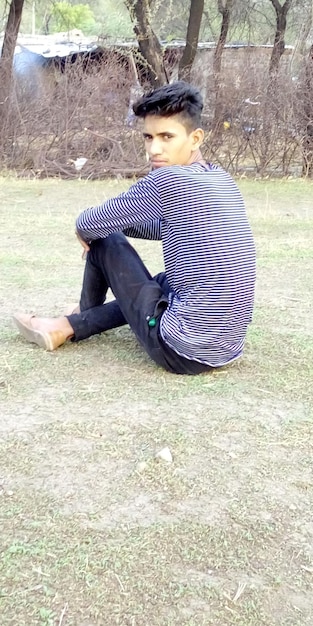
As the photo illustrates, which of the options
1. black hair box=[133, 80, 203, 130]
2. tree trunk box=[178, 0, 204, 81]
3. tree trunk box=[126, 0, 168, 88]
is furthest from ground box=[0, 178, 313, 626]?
tree trunk box=[178, 0, 204, 81]

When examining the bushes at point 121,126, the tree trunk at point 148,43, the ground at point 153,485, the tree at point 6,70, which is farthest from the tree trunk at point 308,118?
the ground at point 153,485

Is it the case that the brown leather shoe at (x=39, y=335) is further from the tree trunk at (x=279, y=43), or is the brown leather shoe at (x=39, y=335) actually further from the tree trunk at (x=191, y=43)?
the tree trunk at (x=191, y=43)

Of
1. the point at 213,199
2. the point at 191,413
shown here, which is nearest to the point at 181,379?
the point at 191,413

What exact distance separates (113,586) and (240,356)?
1655 mm

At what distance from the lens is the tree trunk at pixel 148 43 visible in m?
11.8

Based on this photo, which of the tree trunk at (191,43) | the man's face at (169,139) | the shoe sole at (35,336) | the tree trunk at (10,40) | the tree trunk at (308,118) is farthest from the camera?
the tree trunk at (191,43)

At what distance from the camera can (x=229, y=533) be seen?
1.92m

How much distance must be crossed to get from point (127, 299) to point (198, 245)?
43 centimetres

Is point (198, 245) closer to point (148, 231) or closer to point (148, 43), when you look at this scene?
point (148, 231)

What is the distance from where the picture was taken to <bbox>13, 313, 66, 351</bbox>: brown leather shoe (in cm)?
322

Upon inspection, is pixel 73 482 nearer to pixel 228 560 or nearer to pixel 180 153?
pixel 228 560

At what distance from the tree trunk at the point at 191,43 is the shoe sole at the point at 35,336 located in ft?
29.8

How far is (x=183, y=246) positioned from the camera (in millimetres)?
2809

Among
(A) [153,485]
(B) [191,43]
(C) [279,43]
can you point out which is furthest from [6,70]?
(A) [153,485]
